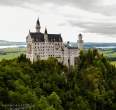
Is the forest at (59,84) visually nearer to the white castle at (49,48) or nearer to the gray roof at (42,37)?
the white castle at (49,48)

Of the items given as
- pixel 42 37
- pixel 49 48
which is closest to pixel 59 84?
pixel 49 48

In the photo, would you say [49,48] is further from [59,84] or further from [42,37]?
[59,84]

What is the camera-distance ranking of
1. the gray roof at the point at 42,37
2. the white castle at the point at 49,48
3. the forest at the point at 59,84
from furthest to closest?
the gray roof at the point at 42,37 < the white castle at the point at 49,48 < the forest at the point at 59,84

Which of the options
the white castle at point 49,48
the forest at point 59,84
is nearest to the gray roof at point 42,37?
the white castle at point 49,48

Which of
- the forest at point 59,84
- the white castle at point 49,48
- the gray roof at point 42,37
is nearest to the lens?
the forest at point 59,84

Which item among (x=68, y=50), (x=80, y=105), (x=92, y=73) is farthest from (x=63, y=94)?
(x=68, y=50)

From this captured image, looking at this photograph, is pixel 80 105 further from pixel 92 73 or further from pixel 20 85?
pixel 92 73
